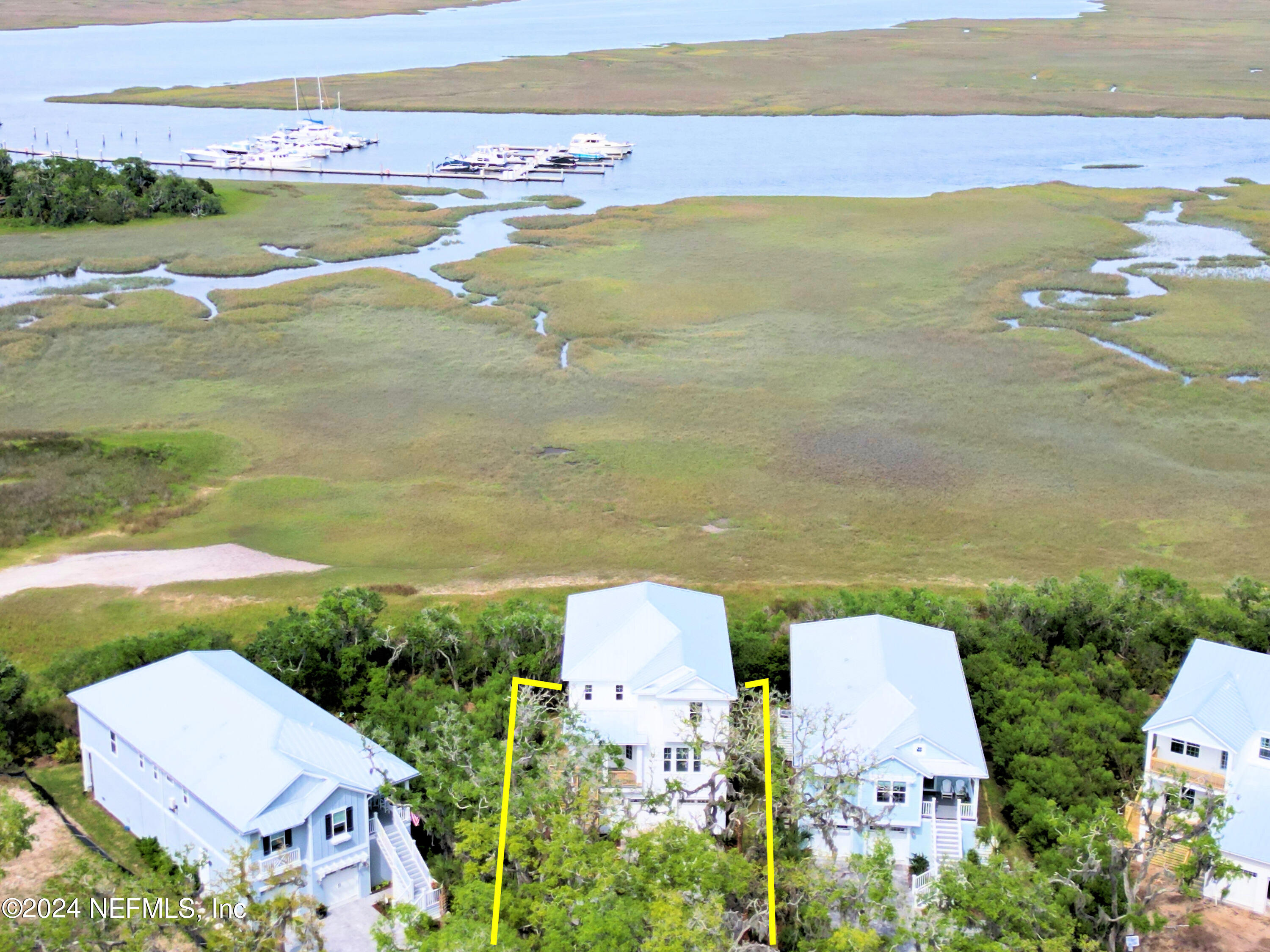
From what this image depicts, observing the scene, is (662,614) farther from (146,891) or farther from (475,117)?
(475,117)

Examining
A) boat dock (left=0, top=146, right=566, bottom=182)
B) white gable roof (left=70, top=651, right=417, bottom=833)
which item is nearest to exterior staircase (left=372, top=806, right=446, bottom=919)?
white gable roof (left=70, top=651, right=417, bottom=833)

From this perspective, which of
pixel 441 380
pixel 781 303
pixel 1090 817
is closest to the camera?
pixel 1090 817

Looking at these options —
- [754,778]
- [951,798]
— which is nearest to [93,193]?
[754,778]

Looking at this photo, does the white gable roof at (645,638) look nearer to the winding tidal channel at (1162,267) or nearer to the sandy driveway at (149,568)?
the sandy driveway at (149,568)

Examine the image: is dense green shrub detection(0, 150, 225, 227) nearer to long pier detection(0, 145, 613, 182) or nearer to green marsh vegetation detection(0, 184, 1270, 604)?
green marsh vegetation detection(0, 184, 1270, 604)

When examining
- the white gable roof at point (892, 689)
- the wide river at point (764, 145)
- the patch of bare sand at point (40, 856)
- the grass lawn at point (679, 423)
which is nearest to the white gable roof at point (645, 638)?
the white gable roof at point (892, 689)

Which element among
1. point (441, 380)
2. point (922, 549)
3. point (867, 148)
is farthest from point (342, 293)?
point (867, 148)
